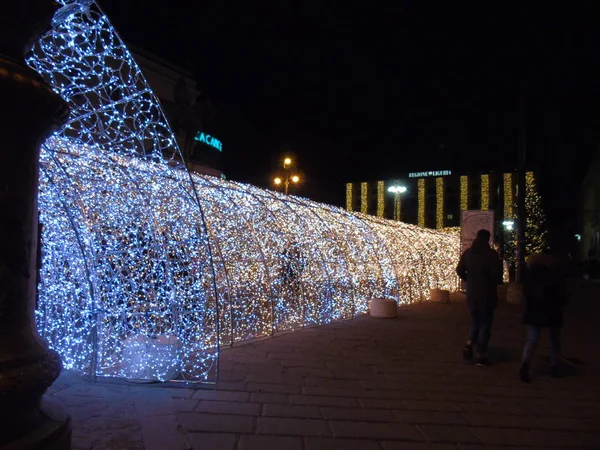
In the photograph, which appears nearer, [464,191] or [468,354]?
[468,354]

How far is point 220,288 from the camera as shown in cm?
877

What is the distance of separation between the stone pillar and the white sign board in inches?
600

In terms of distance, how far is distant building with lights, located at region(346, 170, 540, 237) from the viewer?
66.4m

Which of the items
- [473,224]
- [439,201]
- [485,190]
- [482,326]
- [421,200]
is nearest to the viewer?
[482,326]

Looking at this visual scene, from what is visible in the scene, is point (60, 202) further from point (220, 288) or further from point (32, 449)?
point (32, 449)

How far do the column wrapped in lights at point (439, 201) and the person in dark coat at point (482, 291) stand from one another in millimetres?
59752

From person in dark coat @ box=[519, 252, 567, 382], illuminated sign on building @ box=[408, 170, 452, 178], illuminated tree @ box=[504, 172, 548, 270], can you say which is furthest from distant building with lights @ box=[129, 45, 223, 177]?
illuminated sign on building @ box=[408, 170, 452, 178]

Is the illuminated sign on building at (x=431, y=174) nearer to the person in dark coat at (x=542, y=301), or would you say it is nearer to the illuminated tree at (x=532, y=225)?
the illuminated tree at (x=532, y=225)

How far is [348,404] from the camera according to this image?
17.7 ft

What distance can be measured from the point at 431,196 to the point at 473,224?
5709 centimetres

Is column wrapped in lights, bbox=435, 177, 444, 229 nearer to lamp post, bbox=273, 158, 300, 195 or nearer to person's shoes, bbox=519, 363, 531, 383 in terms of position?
lamp post, bbox=273, 158, 300, 195

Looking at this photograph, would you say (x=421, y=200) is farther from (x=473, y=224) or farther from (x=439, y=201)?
(x=473, y=224)

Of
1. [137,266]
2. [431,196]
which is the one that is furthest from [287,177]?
[431,196]

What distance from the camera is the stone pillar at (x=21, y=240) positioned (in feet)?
8.05
